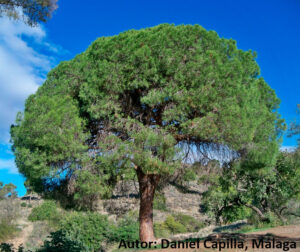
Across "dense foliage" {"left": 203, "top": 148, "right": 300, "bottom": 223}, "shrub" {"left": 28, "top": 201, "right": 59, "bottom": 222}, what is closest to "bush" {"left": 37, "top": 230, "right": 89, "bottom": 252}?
"dense foliage" {"left": 203, "top": 148, "right": 300, "bottom": 223}

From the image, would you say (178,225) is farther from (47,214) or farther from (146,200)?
(146,200)

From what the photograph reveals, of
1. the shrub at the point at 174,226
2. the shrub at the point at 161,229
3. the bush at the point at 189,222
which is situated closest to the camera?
the shrub at the point at 161,229

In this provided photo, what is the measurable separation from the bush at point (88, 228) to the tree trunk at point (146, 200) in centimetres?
563

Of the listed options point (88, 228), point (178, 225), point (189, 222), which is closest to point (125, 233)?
point (88, 228)

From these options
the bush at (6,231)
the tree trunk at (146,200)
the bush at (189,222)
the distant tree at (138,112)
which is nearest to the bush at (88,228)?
the tree trunk at (146,200)

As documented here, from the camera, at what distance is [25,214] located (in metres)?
29.5

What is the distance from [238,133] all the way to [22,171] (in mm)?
6747

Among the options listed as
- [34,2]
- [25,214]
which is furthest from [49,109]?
[25,214]

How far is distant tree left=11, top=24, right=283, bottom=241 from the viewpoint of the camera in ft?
27.2

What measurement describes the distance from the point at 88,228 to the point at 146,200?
6.30m

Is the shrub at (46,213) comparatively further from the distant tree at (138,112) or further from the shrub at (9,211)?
the distant tree at (138,112)

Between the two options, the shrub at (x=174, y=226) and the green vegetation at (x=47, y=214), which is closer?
the green vegetation at (x=47, y=214)

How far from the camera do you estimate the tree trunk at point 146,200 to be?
985cm

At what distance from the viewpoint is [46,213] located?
1041 inches
